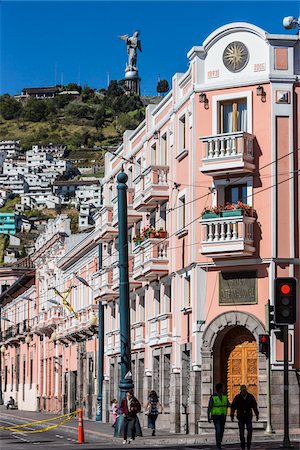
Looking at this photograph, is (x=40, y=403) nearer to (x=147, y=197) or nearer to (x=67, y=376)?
(x=67, y=376)

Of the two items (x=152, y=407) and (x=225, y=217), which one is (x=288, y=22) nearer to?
(x=225, y=217)

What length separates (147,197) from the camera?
49625mm

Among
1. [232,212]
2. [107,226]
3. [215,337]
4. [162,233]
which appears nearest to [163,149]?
[162,233]

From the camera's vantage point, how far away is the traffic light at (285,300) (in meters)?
28.9

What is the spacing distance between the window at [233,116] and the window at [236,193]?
1943 millimetres

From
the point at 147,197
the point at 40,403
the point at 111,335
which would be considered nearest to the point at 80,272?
the point at 111,335

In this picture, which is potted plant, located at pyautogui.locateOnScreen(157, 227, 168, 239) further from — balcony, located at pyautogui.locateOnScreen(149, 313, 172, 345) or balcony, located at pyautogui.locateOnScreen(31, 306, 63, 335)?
balcony, located at pyautogui.locateOnScreen(31, 306, 63, 335)

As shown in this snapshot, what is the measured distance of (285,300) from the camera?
95.4 feet

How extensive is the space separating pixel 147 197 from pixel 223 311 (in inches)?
302

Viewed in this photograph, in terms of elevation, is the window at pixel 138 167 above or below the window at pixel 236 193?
above

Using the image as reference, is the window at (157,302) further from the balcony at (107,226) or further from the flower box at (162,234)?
the balcony at (107,226)

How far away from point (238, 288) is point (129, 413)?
21.9ft

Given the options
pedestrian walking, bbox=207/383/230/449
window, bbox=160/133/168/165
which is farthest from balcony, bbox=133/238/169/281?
pedestrian walking, bbox=207/383/230/449

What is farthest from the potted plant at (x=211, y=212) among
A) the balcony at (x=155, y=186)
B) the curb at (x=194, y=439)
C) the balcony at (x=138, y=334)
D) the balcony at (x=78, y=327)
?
the balcony at (x=78, y=327)
